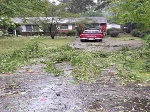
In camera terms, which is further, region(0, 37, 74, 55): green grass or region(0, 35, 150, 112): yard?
region(0, 37, 74, 55): green grass

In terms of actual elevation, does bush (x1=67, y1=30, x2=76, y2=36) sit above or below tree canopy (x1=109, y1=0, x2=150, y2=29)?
below

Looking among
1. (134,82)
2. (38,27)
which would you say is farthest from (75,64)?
(38,27)


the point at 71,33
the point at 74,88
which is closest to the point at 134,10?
the point at 74,88

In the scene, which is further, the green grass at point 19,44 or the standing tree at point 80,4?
the standing tree at point 80,4

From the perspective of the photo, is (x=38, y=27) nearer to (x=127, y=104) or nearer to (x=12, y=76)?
(x=12, y=76)

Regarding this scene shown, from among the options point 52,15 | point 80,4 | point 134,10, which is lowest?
point 134,10

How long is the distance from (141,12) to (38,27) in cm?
2459

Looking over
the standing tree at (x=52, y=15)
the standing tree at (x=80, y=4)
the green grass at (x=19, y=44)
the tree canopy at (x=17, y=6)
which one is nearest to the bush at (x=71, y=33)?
the standing tree at (x=52, y=15)

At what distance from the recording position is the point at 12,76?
938 cm

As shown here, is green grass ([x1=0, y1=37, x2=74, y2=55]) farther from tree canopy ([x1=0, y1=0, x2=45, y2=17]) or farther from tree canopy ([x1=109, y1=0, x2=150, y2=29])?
tree canopy ([x1=109, y1=0, x2=150, y2=29])

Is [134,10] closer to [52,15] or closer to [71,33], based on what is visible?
[52,15]

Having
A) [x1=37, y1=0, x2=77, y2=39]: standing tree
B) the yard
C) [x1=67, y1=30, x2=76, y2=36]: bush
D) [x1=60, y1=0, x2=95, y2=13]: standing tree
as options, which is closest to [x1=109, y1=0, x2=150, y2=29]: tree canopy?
the yard

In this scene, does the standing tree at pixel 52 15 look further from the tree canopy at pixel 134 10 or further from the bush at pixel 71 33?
the tree canopy at pixel 134 10

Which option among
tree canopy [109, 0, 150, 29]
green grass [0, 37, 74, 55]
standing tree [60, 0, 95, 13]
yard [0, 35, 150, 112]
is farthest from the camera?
standing tree [60, 0, 95, 13]
